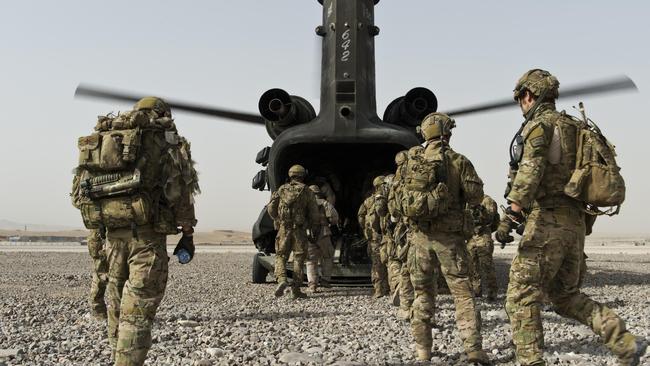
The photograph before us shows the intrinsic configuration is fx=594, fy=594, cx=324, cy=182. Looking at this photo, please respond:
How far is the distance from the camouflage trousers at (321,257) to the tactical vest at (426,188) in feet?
14.2

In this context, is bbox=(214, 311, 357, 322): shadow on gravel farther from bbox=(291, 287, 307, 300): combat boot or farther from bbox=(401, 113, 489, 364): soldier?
bbox=(401, 113, 489, 364): soldier

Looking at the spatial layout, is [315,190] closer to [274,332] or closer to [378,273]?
[378,273]

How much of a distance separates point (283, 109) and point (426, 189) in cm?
535

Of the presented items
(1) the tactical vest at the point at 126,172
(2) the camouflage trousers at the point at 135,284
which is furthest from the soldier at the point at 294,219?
(1) the tactical vest at the point at 126,172

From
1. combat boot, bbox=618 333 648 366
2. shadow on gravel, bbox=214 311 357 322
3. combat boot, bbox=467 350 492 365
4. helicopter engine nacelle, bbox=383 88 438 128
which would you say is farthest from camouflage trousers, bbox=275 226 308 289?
combat boot, bbox=618 333 648 366

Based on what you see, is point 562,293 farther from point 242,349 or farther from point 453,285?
point 242,349

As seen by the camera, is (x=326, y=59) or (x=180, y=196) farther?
(x=326, y=59)

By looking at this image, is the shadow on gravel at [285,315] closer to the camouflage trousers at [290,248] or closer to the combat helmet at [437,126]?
the camouflage trousers at [290,248]

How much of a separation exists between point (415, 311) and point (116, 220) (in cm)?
216

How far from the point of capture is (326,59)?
9781 mm

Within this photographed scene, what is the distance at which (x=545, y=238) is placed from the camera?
11.5 feet

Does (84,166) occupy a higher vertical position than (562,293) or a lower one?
higher

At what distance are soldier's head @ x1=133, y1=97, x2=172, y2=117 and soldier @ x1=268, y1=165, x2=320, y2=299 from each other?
4.51 m

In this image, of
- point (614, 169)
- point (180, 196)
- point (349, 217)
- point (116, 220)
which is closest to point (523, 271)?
point (614, 169)
